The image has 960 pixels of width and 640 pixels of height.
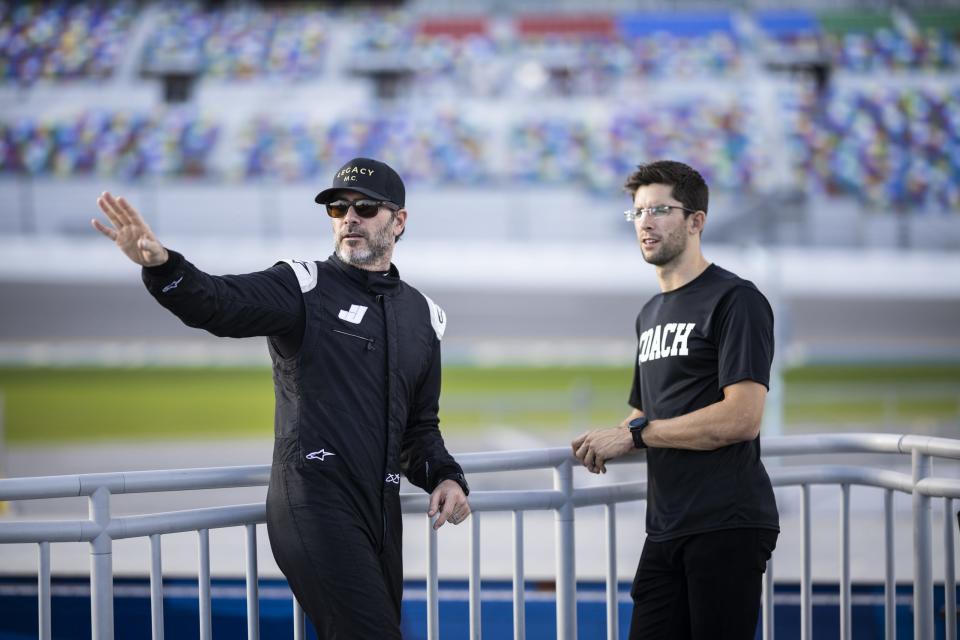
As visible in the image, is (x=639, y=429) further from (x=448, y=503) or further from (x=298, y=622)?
(x=298, y=622)

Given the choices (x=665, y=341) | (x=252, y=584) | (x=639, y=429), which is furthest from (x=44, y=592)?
(x=665, y=341)

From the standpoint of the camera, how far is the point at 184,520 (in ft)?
7.75

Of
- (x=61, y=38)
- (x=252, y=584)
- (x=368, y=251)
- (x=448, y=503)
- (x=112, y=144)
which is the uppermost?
(x=61, y=38)

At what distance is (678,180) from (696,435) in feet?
2.21

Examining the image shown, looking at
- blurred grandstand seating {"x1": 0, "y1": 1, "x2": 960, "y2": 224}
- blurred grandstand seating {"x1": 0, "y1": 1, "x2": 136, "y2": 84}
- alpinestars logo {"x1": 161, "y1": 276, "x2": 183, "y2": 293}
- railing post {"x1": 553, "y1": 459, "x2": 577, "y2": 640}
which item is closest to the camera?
alpinestars logo {"x1": 161, "y1": 276, "x2": 183, "y2": 293}

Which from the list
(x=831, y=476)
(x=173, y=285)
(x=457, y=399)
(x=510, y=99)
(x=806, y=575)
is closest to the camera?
(x=173, y=285)

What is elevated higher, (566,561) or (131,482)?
(131,482)

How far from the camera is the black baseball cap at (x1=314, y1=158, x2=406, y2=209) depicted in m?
2.39

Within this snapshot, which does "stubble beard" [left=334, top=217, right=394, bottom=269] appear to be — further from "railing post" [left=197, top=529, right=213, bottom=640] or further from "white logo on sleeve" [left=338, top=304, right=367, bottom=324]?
"railing post" [left=197, top=529, right=213, bottom=640]

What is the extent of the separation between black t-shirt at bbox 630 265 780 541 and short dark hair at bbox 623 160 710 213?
18 centimetres

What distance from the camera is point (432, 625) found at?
2.59 m

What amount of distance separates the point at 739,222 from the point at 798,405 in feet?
17.4

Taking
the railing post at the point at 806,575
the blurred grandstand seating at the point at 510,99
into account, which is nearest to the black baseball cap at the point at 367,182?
the railing post at the point at 806,575

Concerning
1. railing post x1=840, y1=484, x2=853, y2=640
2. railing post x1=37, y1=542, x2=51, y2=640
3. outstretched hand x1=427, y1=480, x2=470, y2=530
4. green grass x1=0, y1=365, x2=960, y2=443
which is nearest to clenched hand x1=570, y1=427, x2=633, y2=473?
outstretched hand x1=427, y1=480, x2=470, y2=530
